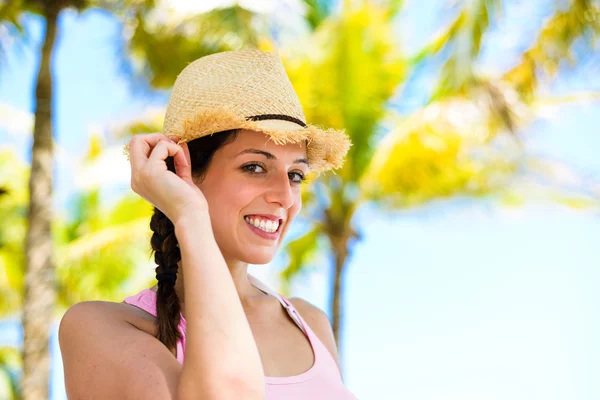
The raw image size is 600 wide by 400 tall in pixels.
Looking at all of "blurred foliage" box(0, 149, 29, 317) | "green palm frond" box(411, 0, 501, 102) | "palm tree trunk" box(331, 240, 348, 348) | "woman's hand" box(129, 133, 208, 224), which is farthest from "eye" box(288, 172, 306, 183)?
"blurred foliage" box(0, 149, 29, 317)

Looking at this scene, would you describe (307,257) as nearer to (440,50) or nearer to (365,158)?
(365,158)

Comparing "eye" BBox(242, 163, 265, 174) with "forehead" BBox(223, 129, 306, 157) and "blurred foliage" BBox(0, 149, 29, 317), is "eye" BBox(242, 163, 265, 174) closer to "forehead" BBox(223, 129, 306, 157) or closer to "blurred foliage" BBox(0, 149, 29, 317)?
"forehead" BBox(223, 129, 306, 157)

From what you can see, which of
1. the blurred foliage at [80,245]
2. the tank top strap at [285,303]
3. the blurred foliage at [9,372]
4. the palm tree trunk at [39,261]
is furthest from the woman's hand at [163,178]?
the blurred foliage at [9,372]

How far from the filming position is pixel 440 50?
11.6 m

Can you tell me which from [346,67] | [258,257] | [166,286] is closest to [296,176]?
[258,257]

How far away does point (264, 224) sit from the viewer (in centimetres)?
222

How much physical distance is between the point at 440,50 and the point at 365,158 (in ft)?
7.86

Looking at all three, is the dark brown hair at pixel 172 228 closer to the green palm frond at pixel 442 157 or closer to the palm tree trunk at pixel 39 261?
the palm tree trunk at pixel 39 261

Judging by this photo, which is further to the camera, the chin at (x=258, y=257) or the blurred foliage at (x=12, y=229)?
the blurred foliage at (x=12, y=229)

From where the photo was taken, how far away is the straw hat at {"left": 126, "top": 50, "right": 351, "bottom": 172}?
2.17 metres

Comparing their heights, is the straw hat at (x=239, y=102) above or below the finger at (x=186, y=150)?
above

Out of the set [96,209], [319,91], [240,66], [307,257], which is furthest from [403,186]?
[240,66]

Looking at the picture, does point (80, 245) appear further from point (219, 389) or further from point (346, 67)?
point (219, 389)

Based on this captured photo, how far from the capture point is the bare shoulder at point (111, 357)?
5.85 feet
